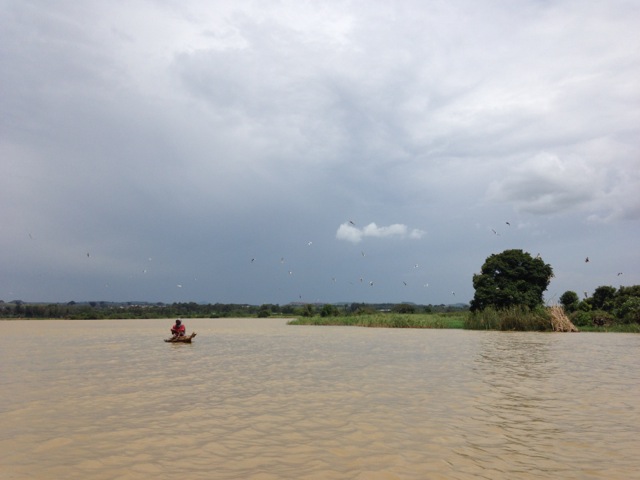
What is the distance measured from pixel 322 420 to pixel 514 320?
3862cm

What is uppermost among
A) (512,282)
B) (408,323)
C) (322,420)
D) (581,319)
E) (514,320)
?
(512,282)

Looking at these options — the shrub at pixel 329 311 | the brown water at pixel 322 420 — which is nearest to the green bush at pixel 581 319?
the brown water at pixel 322 420

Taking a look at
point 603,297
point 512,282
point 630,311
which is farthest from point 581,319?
point 603,297

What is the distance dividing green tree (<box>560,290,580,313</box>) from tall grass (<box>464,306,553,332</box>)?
651 inches

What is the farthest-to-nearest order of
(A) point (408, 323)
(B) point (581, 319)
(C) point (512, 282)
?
(A) point (408, 323)
(C) point (512, 282)
(B) point (581, 319)

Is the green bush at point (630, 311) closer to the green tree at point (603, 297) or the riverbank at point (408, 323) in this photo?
the riverbank at point (408, 323)

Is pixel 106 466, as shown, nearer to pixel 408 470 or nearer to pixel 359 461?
pixel 359 461

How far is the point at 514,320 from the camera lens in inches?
1764

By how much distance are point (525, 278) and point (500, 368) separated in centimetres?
3544

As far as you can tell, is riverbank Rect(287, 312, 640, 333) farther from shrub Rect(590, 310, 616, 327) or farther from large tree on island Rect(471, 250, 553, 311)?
large tree on island Rect(471, 250, 553, 311)

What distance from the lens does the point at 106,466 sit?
26.2ft

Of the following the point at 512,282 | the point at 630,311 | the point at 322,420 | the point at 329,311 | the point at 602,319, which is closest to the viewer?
the point at 322,420

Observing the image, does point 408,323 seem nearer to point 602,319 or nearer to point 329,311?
point 602,319

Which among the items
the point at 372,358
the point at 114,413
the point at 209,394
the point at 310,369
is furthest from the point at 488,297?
the point at 114,413
